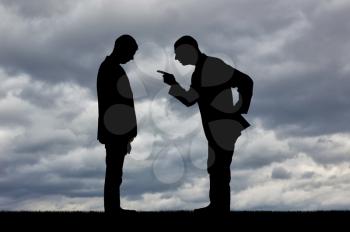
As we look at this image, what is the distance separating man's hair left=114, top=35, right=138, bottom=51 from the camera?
10.8 meters

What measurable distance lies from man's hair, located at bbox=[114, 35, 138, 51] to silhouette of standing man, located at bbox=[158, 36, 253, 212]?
2.64 feet

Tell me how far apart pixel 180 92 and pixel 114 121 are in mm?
1340

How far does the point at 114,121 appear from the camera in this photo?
1076cm

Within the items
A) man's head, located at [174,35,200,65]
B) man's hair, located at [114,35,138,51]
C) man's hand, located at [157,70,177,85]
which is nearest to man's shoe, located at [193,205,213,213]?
man's hand, located at [157,70,177,85]

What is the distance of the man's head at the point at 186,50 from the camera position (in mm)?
10814

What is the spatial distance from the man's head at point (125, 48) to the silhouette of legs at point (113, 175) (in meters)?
1.59

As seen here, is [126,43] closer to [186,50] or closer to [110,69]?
[110,69]

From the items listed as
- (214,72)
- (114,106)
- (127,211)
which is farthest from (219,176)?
(114,106)

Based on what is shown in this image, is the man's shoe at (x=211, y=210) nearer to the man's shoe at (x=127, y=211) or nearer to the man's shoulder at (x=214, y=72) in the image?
the man's shoe at (x=127, y=211)

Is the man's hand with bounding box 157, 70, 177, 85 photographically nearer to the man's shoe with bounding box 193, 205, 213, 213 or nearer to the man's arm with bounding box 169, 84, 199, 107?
the man's arm with bounding box 169, 84, 199, 107
